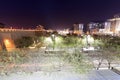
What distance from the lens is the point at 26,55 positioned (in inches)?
263

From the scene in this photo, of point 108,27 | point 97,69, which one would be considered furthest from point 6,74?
point 108,27

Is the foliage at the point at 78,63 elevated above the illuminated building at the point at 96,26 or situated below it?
below

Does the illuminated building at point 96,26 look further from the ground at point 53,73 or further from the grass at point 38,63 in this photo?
the ground at point 53,73

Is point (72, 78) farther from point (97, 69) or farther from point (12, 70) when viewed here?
point (12, 70)

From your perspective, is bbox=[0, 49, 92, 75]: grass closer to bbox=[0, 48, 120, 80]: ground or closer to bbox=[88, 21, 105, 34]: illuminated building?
bbox=[0, 48, 120, 80]: ground

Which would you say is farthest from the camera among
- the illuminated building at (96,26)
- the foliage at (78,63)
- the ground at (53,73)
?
the illuminated building at (96,26)

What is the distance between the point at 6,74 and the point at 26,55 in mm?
1609

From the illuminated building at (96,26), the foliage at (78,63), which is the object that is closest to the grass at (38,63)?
the foliage at (78,63)

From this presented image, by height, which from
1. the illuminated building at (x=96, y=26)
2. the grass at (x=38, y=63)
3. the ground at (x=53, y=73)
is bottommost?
the ground at (x=53, y=73)

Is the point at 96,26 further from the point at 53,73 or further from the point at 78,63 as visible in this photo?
the point at 53,73

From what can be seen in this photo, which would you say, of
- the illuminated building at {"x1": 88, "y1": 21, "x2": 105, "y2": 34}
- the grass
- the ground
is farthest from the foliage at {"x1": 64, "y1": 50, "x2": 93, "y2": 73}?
the illuminated building at {"x1": 88, "y1": 21, "x2": 105, "y2": 34}

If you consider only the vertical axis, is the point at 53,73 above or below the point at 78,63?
below

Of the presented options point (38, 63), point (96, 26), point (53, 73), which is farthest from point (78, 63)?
point (96, 26)

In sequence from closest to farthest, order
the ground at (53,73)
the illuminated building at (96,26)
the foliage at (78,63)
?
the ground at (53,73) → the foliage at (78,63) → the illuminated building at (96,26)
